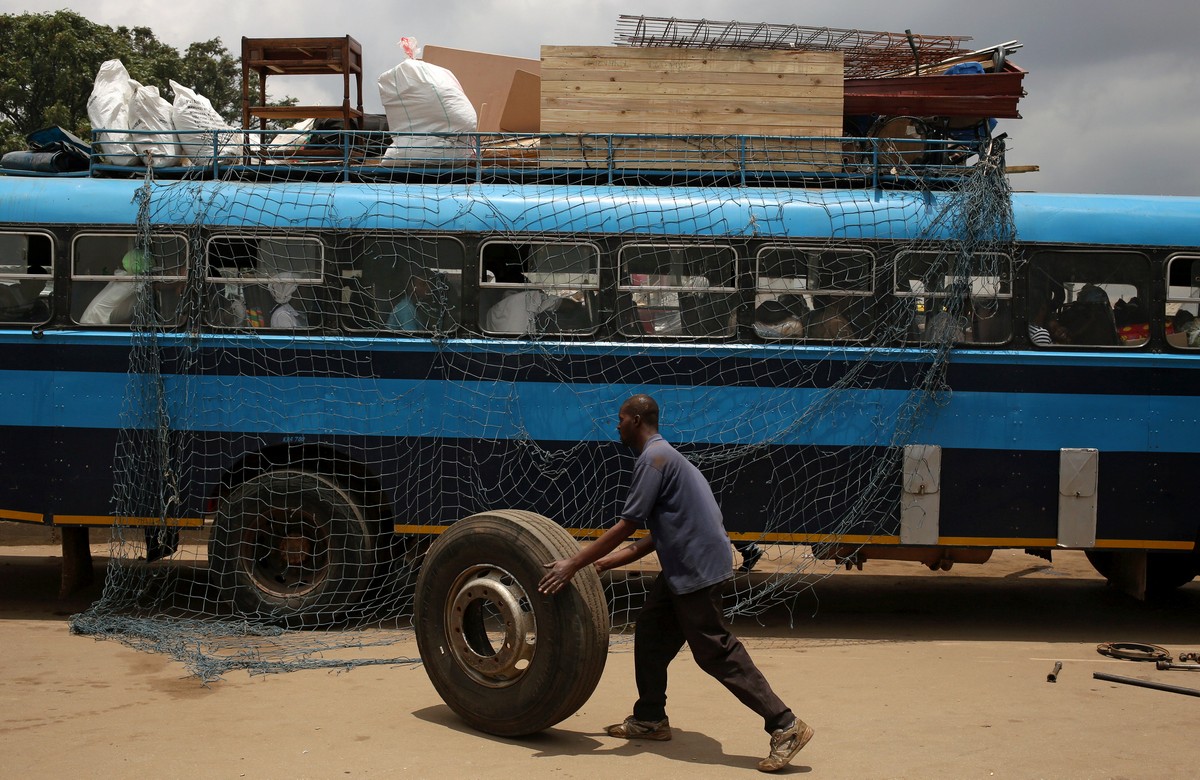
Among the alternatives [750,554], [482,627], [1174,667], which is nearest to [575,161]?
[750,554]

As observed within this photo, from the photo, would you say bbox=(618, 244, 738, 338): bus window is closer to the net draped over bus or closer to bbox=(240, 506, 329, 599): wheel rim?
the net draped over bus

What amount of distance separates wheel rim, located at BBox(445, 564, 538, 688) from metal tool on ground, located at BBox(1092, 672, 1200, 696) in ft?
12.0

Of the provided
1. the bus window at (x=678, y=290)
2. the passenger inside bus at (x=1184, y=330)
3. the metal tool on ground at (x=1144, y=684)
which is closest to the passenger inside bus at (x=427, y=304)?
the bus window at (x=678, y=290)

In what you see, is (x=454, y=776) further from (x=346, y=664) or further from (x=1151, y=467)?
(x=1151, y=467)

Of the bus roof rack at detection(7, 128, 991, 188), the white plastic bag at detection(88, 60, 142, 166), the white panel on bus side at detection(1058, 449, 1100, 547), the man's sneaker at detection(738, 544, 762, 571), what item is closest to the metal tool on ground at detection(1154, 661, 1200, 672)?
the white panel on bus side at detection(1058, 449, 1100, 547)

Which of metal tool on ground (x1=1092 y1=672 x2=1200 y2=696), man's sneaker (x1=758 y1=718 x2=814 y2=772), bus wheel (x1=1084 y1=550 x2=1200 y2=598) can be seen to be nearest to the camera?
man's sneaker (x1=758 y1=718 x2=814 y2=772)

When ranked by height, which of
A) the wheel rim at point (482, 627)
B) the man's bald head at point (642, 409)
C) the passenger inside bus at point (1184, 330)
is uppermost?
the passenger inside bus at point (1184, 330)

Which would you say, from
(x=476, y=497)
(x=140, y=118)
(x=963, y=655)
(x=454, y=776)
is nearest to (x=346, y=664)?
(x=476, y=497)

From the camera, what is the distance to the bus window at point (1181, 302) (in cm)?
834

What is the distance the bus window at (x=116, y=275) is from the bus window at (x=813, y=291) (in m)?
4.17

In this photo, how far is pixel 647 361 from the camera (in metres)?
8.32

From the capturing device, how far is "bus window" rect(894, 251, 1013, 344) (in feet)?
27.2

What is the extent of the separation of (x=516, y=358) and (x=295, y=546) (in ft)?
6.87

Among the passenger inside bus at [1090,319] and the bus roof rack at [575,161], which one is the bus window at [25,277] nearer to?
the bus roof rack at [575,161]
